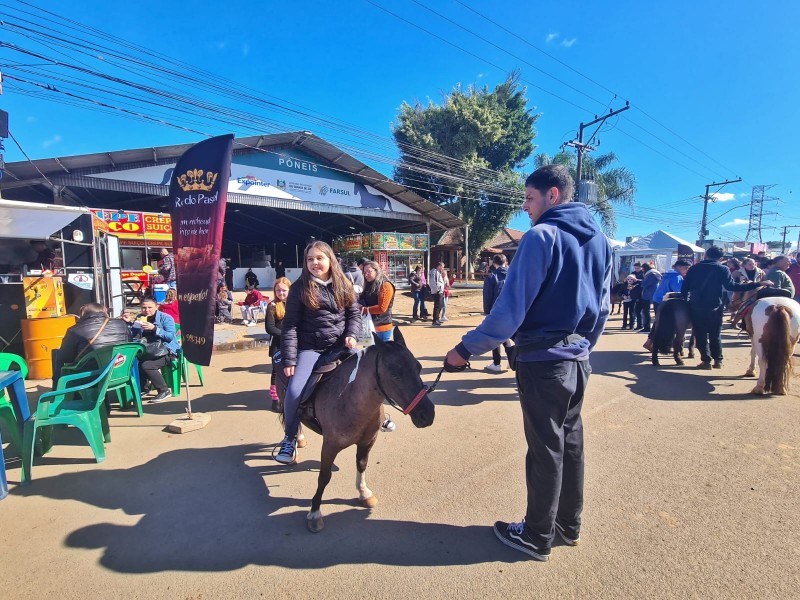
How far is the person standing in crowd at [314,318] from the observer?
300 centimetres

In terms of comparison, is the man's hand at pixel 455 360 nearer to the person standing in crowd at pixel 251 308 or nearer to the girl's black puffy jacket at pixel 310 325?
the girl's black puffy jacket at pixel 310 325

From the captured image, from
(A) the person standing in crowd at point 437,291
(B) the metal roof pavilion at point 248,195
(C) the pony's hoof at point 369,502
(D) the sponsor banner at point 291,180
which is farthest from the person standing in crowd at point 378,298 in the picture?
(B) the metal roof pavilion at point 248,195

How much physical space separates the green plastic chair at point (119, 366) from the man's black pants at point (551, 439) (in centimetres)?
419

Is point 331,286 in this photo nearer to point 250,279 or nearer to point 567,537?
point 567,537

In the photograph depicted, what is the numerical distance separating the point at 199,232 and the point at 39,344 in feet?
15.5

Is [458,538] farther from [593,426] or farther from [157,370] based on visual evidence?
[157,370]

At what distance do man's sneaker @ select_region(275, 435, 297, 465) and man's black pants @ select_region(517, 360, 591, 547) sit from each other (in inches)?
82.6

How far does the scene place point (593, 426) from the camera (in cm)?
423

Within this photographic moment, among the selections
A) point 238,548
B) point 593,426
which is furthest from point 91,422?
point 593,426

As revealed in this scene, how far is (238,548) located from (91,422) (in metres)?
2.16

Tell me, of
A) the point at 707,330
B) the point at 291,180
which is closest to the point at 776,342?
the point at 707,330

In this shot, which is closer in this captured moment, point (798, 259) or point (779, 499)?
point (779, 499)

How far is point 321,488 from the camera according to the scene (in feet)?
8.66

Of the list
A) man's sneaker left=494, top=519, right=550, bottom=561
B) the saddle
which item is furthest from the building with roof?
man's sneaker left=494, top=519, right=550, bottom=561
